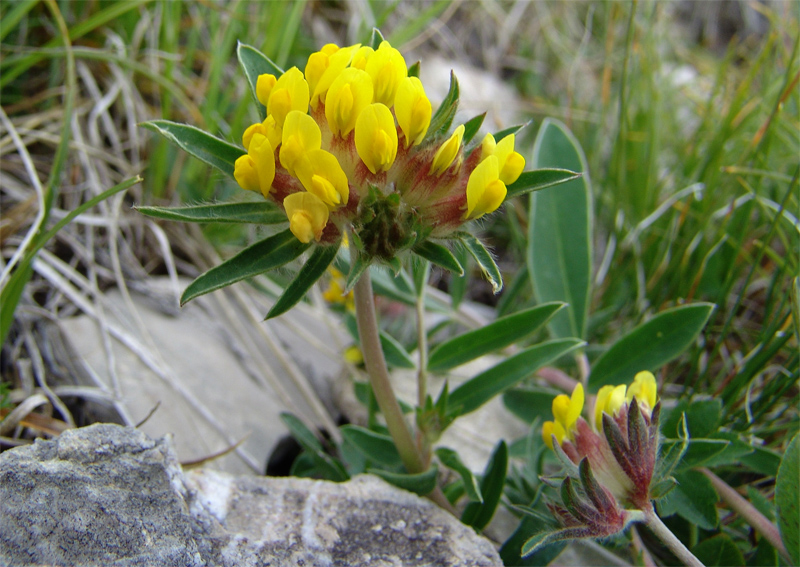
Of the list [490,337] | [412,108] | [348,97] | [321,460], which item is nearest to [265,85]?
[348,97]

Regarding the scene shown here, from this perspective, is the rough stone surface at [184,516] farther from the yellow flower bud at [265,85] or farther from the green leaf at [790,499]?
the yellow flower bud at [265,85]

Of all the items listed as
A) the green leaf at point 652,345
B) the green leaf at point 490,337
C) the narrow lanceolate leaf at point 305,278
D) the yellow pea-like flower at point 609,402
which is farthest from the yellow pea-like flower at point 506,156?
the green leaf at point 652,345

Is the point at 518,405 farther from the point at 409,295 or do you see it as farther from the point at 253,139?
the point at 253,139

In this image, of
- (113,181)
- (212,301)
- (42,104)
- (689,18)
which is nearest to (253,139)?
(212,301)

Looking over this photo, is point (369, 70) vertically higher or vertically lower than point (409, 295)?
higher

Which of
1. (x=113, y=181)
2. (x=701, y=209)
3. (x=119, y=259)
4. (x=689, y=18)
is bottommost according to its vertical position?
(x=119, y=259)

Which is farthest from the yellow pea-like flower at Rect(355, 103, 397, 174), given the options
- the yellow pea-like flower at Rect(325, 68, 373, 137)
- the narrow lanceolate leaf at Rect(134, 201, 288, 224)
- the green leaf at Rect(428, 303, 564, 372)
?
the green leaf at Rect(428, 303, 564, 372)

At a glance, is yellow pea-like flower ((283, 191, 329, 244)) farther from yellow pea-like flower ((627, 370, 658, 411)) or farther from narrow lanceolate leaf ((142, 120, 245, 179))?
yellow pea-like flower ((627, 370, 658, 411))
